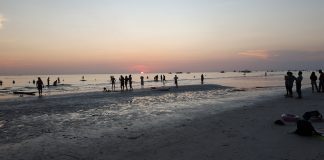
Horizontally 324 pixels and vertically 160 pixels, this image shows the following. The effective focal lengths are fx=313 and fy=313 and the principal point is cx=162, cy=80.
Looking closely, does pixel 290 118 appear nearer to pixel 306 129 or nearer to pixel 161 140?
pixel 306 129

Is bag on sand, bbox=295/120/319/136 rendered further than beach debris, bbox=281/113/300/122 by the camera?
No

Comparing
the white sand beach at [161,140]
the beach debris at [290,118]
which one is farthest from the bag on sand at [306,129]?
the beach debris at [290,118]

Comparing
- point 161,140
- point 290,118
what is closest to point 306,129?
point 290,118

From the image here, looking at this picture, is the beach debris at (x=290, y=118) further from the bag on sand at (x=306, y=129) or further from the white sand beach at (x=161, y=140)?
the bag on sand at (x=306, y=129)

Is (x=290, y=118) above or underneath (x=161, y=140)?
above

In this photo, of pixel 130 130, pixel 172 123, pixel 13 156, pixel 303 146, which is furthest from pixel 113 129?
pixel 303 146

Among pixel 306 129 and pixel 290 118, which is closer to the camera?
pixel 306 129

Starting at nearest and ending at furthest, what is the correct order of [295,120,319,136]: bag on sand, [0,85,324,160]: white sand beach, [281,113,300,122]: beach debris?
1. [0,85,324,160]: white sand beach
2. [295,120,319,136]: bag on sand
3. [281,113,300,122]: beach debris

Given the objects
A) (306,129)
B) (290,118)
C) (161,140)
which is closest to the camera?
(306,129)

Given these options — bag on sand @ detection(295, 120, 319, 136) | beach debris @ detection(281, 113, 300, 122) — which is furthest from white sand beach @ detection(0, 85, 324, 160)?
beach debris @ detection(281, 113, 300, 122)

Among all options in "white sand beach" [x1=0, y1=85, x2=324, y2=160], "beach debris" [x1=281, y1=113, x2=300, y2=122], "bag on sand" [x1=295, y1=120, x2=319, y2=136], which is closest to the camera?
"white sand beach" [x1=0, y1=85, x2=324, y2=160]

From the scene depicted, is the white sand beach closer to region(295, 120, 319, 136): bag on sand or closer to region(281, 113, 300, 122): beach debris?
region(295, 120, 319, 136): bag on sand

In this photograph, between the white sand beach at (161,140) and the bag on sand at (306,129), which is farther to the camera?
the bag on sand at (306,129)

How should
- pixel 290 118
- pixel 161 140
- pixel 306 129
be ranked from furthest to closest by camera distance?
pixel 290 118 < pixel 161 140 < pixel 306 129
